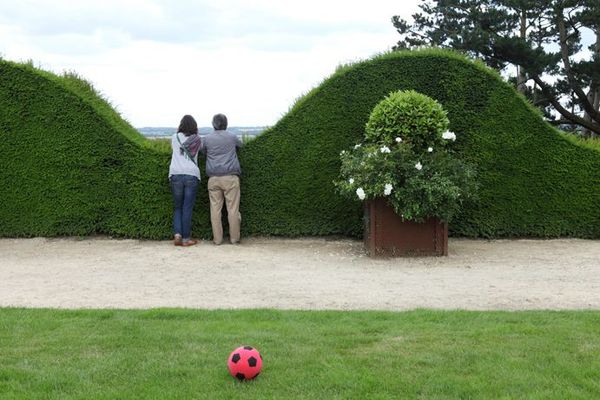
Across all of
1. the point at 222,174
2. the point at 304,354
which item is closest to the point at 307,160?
the point at 222,174

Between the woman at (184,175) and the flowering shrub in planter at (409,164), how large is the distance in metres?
2.03

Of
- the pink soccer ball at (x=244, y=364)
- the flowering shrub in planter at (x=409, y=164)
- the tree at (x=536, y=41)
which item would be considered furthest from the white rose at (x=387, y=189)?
the tree at (x=536, y=41)

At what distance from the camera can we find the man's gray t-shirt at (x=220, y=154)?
980 cm

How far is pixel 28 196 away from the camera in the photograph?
34.1ft

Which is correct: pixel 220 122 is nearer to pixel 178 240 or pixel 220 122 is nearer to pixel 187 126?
pixel 187 126

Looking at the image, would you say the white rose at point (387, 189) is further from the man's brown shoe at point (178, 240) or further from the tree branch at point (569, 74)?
the tree branch at point (569, 74)

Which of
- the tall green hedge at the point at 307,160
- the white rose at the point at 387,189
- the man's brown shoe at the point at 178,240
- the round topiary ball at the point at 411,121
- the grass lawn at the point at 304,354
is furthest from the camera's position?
the tall green hedge at the point at 307,160

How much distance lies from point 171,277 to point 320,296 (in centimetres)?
193

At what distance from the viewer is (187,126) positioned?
32.3 ft

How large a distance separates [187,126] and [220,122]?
463mm

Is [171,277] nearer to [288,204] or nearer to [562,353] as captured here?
[288,204]

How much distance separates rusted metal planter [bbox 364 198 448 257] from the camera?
892cm

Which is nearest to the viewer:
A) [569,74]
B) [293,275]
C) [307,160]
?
[293,275]

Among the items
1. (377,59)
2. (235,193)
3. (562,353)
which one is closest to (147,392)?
(562,353)
